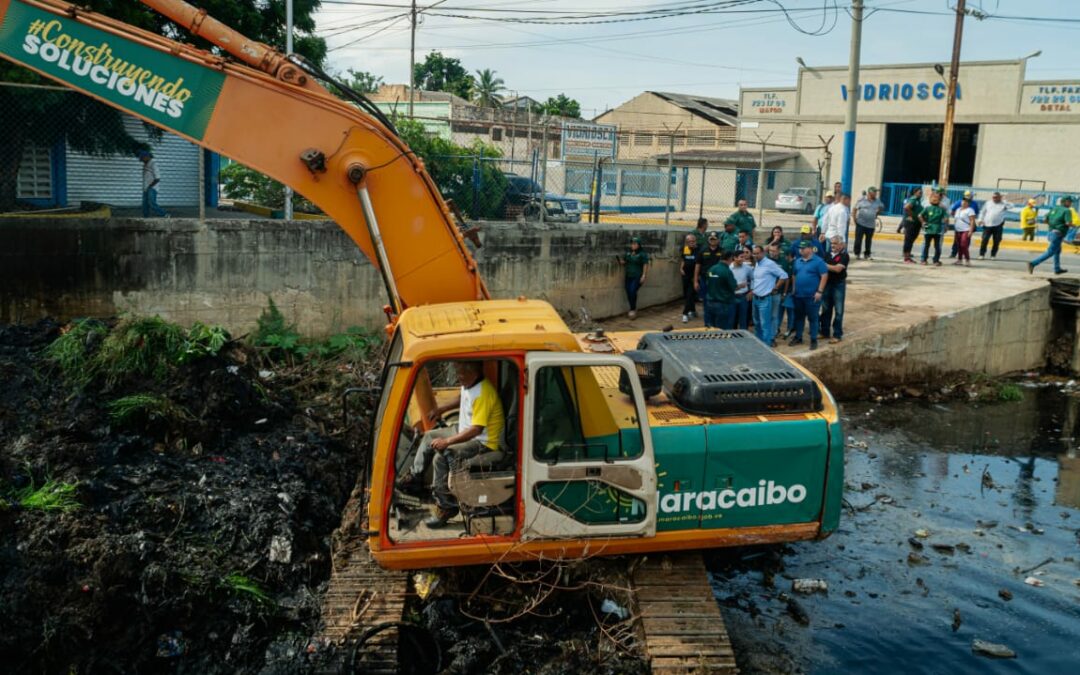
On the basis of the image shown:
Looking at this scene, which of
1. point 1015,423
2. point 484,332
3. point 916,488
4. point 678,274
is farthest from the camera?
point 678,274

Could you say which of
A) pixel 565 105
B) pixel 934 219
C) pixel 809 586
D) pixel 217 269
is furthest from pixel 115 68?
pixel 565 105

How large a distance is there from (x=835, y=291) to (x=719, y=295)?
69.9 inches

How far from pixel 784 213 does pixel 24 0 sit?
19.0 metres

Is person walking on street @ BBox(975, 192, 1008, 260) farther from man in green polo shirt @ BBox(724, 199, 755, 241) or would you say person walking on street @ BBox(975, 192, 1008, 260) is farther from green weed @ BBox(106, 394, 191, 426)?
green weed @ BBox(106, 394, 191, 426)

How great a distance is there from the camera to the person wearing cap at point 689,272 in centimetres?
1455

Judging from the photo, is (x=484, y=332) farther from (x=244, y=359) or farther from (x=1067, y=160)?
(x=1067, y=160)

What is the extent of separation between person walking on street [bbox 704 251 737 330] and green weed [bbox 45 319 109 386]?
755 centimetres

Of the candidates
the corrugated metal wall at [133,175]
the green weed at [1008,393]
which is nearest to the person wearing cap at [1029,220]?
the green weed at [1008,393]

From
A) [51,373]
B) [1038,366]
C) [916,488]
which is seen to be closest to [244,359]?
[51,373]

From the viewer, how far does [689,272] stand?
14.6 meters

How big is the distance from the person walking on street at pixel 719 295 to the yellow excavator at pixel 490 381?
5.44 meters

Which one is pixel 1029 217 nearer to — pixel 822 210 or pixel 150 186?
pixel 822 210

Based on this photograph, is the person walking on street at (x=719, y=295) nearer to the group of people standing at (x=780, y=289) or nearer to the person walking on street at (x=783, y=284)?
the group of people standing at (x=780, y=289)

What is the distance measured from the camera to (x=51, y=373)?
9.27m
